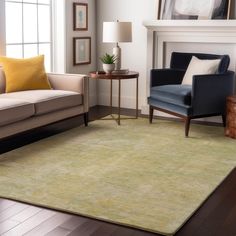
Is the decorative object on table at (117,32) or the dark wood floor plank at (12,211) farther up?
the decorative object on table at (117,32)

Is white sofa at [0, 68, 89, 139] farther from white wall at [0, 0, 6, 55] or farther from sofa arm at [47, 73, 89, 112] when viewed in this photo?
white wall at [0, 0, 6, 55]

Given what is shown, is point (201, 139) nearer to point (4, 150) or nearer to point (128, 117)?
point (128, 117)

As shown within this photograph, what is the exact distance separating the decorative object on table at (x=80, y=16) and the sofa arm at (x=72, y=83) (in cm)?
106

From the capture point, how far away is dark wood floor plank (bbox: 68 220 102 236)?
259 cm

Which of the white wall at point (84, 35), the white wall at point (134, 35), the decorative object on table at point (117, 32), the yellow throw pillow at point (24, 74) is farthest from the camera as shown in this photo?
the white wall at point (134, 35)

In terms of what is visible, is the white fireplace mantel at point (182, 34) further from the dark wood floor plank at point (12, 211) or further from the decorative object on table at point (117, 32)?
the dark wood floor plank at point (12, 211)

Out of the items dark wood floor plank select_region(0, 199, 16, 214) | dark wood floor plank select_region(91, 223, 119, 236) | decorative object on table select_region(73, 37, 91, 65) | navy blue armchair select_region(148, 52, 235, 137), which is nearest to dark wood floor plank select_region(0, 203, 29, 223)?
dark wood floor plank select_region(0, 199, 16, 214)

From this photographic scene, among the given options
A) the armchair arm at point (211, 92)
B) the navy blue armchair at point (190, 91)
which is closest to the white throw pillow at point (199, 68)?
the navy blue armchair at point (190, 91)

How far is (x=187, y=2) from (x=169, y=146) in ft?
6.69

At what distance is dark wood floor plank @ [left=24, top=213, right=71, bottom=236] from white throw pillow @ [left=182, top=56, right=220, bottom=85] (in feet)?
9.32

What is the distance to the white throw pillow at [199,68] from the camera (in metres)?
5.10

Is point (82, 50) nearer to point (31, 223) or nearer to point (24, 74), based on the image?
point (24, 74)

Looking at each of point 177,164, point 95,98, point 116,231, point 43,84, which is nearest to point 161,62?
point 95,98

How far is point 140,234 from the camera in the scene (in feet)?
8.56
